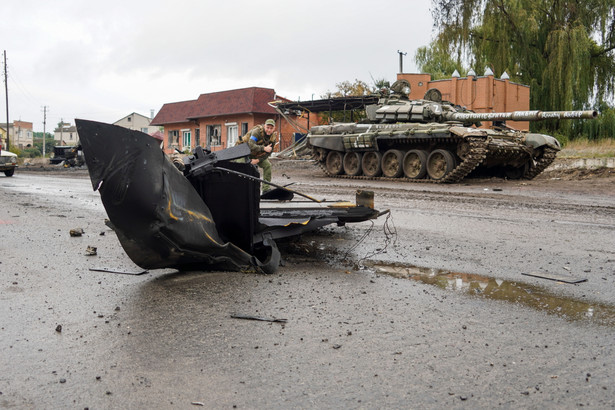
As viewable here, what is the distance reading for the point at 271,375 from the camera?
313 centimetres

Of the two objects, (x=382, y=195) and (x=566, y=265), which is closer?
(x=566, y=265)

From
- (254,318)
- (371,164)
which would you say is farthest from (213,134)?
(254,318)

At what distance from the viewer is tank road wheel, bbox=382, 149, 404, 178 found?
65.9ft

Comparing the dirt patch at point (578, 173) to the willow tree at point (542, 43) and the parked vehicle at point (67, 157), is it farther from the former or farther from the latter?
the parked vehicle at point (67, 157)

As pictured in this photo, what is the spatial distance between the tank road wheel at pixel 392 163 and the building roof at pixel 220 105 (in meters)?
20.7

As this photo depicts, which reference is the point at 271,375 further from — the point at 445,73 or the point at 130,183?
the point at 445,73

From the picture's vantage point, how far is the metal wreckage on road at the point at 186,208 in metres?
4.11

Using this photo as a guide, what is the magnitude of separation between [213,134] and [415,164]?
2907cm

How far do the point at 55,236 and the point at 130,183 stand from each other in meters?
4.12

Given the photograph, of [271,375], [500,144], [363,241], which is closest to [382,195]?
[500,144]

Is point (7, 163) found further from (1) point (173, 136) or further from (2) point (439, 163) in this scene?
(1) point (173, 136)

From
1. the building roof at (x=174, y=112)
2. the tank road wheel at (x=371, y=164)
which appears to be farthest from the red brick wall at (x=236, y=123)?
the tank road wheel at (x=371, y=164)

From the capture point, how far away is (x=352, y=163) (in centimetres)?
2219

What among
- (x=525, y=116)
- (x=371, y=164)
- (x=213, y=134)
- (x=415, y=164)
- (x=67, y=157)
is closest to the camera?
(x=525, y=116)
